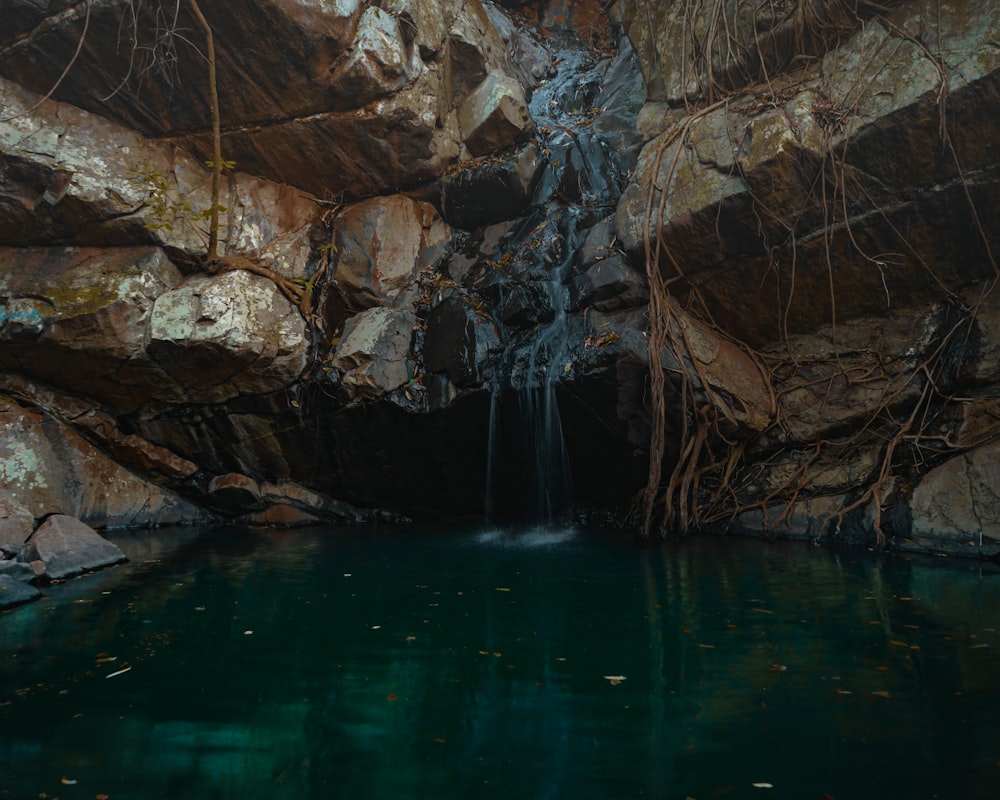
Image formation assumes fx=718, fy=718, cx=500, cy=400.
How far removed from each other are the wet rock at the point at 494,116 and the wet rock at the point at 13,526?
293 inches

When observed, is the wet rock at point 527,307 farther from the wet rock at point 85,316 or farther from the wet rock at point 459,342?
the wet rock at point 85,316

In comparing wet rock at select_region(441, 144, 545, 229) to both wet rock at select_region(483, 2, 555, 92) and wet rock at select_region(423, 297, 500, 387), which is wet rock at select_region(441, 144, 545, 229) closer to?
wet rock at select_region(423, 297, 500, 387)

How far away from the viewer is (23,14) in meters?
8.70

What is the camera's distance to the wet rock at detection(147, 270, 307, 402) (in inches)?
343

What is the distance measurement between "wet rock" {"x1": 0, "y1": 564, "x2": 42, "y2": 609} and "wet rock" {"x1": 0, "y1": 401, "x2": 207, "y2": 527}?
3.17 meters

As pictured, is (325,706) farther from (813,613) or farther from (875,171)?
(875,171)

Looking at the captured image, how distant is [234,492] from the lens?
9602 millimetres

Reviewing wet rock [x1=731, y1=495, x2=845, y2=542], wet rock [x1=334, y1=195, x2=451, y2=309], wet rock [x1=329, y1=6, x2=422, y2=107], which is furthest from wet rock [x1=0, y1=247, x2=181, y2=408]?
wet rock [x1=731, y1=495, x2=845, y2=542]

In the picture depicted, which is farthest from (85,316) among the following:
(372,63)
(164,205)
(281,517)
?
(372,63)

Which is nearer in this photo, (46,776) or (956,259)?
(46,776)

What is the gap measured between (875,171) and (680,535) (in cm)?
432

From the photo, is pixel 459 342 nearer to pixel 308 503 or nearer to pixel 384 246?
pixel 384 246

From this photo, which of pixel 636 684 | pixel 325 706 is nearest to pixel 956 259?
pixel 636 684

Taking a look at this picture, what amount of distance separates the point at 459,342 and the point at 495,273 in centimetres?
118
